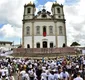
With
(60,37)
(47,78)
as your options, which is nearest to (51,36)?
(60,37)

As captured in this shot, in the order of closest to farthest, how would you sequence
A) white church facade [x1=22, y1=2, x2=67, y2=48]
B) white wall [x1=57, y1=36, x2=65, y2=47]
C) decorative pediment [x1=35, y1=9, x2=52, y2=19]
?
white wall [x1=57, y1=36, x2=65, y2=47]
white church facade [x1=22, y1=2, x2=67, y2=48]
decorative pediment [x1=35, y1=9, x2=52, y2=19]

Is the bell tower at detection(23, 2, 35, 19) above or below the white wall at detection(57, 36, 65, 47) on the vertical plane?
above

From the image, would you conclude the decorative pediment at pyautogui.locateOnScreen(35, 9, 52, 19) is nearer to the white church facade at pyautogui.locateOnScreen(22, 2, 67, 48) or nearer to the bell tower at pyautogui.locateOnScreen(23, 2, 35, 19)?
the white church facade at pyautogui.locateOnScreen(22, 2, 67, 48)

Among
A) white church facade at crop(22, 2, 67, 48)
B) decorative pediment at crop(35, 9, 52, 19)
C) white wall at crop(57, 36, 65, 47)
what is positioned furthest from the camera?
decorative pediment at crop(35, 9, 52, 19)

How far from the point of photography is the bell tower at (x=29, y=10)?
6069 centimetres

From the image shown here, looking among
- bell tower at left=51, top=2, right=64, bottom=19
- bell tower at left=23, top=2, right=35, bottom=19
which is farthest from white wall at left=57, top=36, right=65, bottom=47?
bell tower at left=23, top=2, right=35, bottom=19

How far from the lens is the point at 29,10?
6144 centimetres

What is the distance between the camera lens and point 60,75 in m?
12.1

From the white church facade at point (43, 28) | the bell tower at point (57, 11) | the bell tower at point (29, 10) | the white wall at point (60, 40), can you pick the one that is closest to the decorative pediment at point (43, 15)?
the white church facade at point (43, 28)

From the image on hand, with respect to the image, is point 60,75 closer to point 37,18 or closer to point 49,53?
point 49,53

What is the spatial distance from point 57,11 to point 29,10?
7955mm

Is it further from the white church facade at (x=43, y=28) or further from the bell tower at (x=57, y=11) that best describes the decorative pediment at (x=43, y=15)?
the bell tower at (x=57, y=11)

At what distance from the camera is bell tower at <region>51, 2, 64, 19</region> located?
199ft

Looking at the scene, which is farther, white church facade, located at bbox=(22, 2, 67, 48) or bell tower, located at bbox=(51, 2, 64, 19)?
bell tower, located at bbox=(51, 2, 64, 19)
